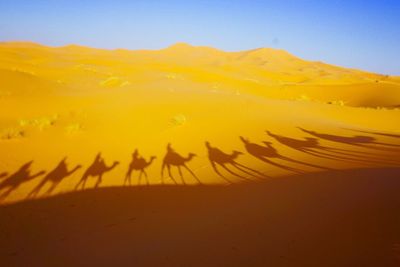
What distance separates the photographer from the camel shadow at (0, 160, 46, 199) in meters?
6.36

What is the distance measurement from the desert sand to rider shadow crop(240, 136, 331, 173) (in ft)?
0.08

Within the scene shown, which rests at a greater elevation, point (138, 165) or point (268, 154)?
point (268, 154)

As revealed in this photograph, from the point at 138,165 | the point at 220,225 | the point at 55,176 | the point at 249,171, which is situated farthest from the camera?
the point at 138,165

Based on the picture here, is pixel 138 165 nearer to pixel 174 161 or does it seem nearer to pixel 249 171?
pixel 174 161

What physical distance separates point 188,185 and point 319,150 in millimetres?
3159

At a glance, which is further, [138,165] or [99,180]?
[138,165]

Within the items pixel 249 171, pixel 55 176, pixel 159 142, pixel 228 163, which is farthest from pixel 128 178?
pixel 249 171

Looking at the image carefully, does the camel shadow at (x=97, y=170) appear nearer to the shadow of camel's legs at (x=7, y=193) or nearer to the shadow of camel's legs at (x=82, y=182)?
the shadow of camel's legs at (x=82, y=182)

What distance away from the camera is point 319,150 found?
7.46 metres

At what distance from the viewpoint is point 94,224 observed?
193 inches

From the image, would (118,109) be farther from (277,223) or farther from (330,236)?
(330,236)

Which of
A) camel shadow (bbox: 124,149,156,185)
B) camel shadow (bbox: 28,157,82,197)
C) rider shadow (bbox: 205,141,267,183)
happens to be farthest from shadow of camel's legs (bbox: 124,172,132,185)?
rider shadow (bbox: 205,141,267,183)

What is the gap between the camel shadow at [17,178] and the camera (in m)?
6.36

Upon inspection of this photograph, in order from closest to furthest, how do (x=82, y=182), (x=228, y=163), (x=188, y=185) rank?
(x=188, y=185), (x=82, y=182), (x=228, y=163)
